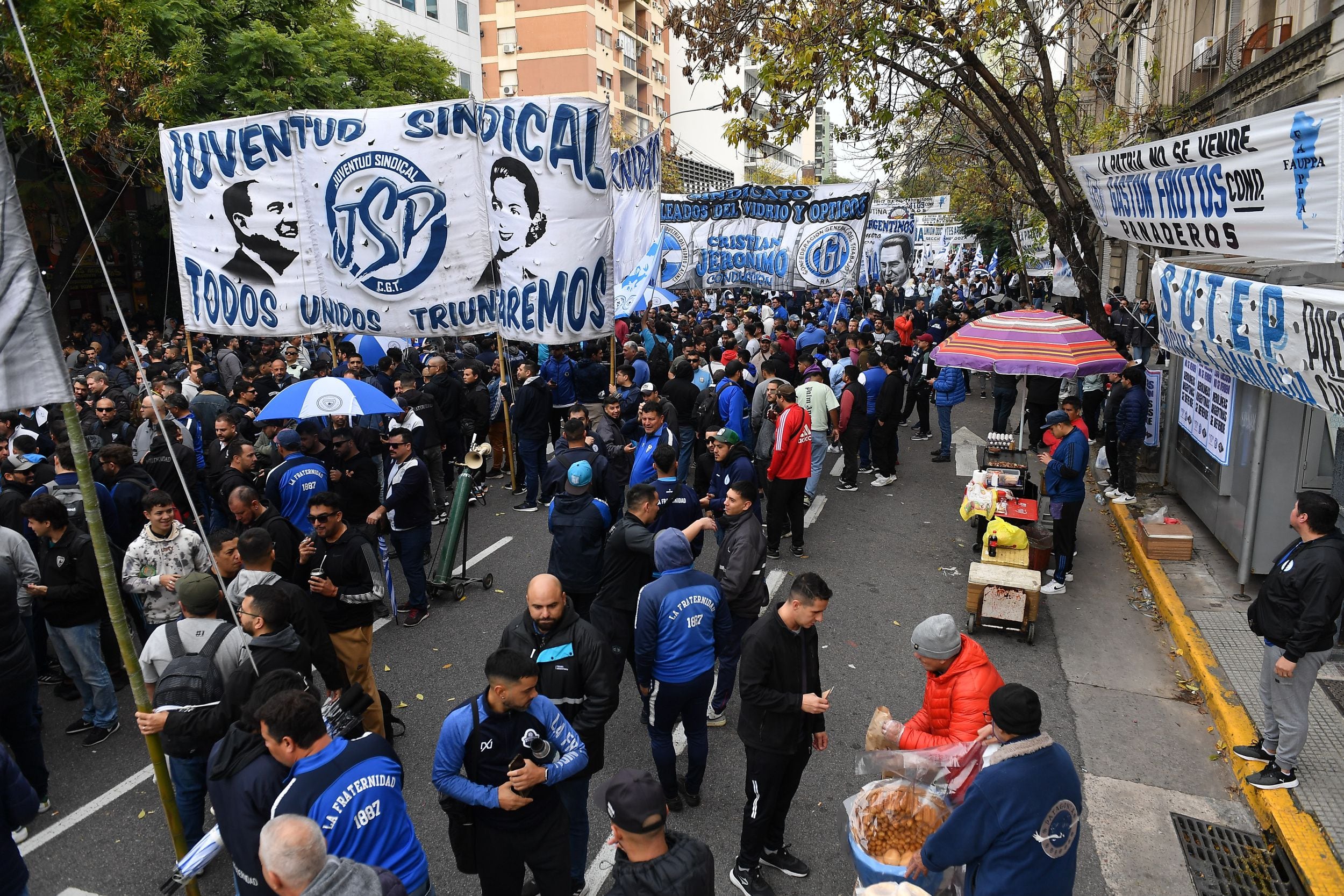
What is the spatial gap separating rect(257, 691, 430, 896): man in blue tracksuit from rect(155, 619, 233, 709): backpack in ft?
3.77

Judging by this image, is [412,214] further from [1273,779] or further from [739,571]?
[1273,779]

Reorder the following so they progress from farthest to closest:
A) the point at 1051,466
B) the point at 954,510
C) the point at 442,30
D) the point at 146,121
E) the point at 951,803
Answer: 1. the point at 442,30
2. the point at 146,121
3. the point at 954,510
4. the point at 1051,466
5. the point at 951,803

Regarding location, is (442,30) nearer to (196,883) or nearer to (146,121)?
(146,121)

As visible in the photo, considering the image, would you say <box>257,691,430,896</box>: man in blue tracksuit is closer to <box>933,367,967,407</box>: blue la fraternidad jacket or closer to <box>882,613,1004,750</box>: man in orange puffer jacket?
<box>882,613,1004,750</box>: man in orange puffer jacket

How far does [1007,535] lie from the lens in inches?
339

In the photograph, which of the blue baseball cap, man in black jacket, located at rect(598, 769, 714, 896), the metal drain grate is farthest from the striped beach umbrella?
man in black jacket, located at rect(598, 769, 714, 896)

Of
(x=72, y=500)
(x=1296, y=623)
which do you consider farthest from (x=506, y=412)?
(x=1296, y=623)

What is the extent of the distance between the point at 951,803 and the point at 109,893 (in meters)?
4.42

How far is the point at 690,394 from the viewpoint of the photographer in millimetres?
11531

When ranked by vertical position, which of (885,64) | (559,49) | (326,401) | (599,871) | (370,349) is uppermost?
(559,49)

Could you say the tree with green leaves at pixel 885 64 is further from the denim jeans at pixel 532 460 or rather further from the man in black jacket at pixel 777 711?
the man in black jacket at pixel 777 711

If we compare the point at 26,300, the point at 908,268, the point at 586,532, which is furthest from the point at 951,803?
the point at 908,268

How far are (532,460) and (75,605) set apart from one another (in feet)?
19.5

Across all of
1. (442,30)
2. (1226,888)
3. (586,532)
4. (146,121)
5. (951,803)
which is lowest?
(1226,888)
